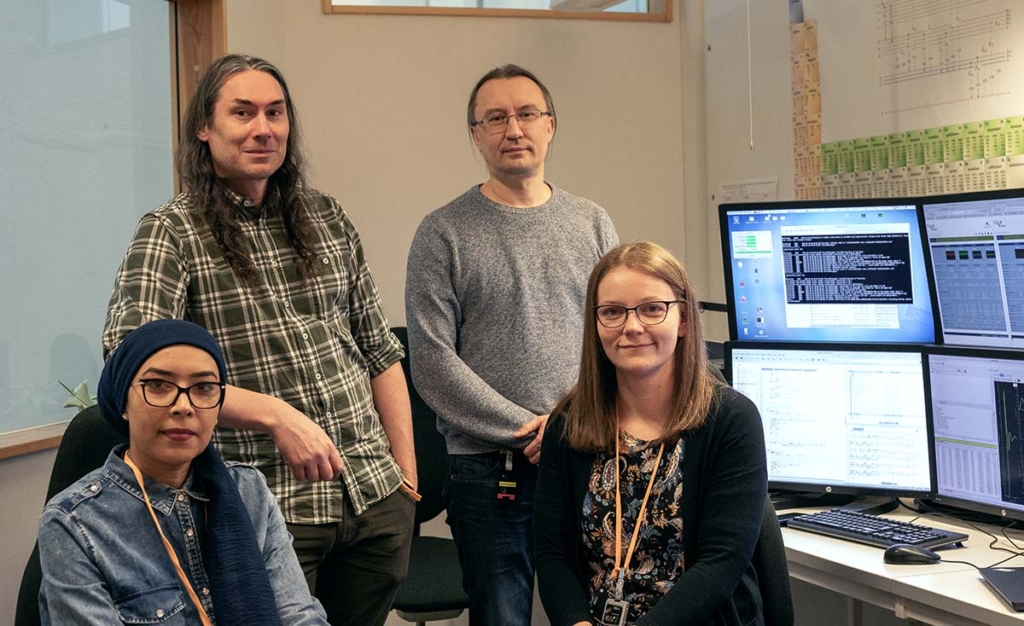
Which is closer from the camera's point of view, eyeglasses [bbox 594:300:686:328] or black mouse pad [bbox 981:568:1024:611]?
black mouse pad [bbox 981:568:1024:611]

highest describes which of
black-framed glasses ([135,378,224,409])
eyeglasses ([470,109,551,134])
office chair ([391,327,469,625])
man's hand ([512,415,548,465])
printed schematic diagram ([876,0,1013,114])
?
printed schematic diagram ([876,0,1013,114])

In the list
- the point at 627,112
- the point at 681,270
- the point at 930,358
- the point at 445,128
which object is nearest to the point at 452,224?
the point at 681,270

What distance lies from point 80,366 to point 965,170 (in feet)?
7.85

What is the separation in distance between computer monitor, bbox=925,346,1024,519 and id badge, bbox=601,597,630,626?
94cm

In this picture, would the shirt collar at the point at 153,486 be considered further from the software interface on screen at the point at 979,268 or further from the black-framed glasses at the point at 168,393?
the software interface on screen at the point at 979,268

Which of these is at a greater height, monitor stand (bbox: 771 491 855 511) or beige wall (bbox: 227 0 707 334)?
beige wall (bbox: 227 0 707 334)

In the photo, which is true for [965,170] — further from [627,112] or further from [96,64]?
[96,64]

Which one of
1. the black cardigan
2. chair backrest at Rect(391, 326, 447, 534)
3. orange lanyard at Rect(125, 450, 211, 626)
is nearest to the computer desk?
the black cardigan

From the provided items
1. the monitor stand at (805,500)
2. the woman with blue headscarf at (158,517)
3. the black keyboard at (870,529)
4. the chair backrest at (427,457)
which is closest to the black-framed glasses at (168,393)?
the woman with blue headscarf at (158,517)

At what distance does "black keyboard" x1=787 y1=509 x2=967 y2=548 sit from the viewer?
216cm

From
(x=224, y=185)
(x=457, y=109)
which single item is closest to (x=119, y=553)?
(x=224, y=185)

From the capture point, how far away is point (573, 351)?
2262 millimetres

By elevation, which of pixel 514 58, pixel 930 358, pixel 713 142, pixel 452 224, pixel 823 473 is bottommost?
pixel 823 473

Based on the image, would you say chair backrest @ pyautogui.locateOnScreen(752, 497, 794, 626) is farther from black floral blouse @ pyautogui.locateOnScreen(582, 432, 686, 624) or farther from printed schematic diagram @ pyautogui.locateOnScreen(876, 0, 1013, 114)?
printed schematic diagram @ pyautogui.locateOnScreen(876, 0, 1013, 114)
